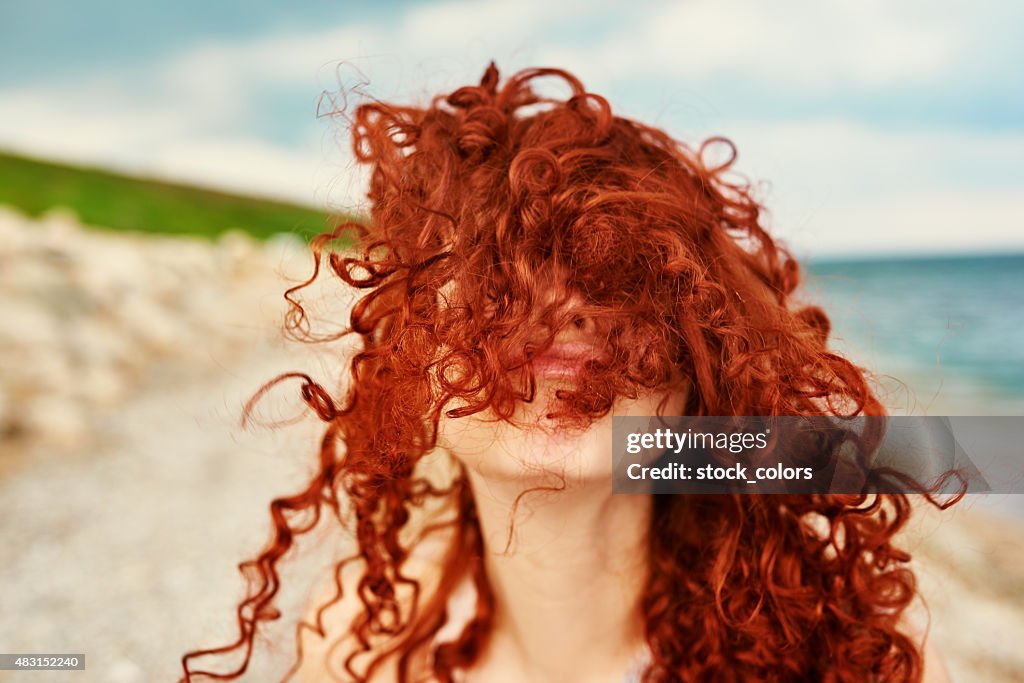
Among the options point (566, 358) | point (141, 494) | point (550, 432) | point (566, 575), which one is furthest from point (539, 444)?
point (141, 494)

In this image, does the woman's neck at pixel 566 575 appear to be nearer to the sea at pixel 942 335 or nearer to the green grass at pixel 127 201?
the sea at pixel 942 335

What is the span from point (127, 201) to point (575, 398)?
53.2ft

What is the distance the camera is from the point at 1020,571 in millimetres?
3580

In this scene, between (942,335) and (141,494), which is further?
(141,494)

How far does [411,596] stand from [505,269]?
3.62 feet

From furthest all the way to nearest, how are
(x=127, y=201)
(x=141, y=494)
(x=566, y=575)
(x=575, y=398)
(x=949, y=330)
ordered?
(x=127, y=201) < (x=141, y=494) < (x=566, y=575) < (x=949, y=330) < (x=575, y=398)

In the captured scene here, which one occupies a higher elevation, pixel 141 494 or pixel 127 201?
pixel 127 201

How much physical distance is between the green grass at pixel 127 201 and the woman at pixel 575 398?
34.3ft

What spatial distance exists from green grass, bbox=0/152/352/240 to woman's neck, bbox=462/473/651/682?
10598mm

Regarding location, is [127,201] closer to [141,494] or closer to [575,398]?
[141,494]

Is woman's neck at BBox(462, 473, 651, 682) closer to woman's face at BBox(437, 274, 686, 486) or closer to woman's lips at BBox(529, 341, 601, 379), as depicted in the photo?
woman's face at BBox(437, 274, 686, 486)

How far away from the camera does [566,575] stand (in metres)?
1.51

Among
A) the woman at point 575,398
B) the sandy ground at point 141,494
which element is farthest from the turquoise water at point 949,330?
the sandy ground at point 141,494

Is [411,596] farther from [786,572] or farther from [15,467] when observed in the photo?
[15,467]
